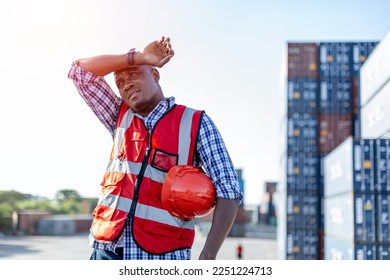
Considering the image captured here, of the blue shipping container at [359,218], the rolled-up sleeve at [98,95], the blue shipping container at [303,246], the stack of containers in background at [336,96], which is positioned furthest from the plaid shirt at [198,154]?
the stack of containers in background at [336,96]

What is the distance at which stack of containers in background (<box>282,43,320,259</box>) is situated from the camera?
15.2 m

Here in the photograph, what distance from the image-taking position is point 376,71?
10.6 m

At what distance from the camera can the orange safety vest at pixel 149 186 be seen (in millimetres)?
2012

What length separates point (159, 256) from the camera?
2.02m

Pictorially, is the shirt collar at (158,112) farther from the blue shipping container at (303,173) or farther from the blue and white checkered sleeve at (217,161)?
the blue shipping container at (303,173)

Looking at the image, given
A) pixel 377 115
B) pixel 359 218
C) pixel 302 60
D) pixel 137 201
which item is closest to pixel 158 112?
pixel 137 201

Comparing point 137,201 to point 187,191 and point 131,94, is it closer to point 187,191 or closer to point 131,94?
point 187,191

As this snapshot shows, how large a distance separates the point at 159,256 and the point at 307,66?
46.4ft

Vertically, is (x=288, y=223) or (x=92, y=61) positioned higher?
(x=92, y=61)

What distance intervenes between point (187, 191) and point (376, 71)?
9.55m

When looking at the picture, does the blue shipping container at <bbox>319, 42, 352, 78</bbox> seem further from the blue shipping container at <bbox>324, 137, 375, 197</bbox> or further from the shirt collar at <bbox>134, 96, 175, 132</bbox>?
the shirt collar at <bbox>134, 96, 175, 132</bbox>

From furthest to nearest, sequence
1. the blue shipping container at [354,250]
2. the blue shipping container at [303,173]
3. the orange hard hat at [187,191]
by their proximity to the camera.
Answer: the blue shipping container at [303,173] → the blue shipping container at [354,250] → the orange hard hat at [187,191]
